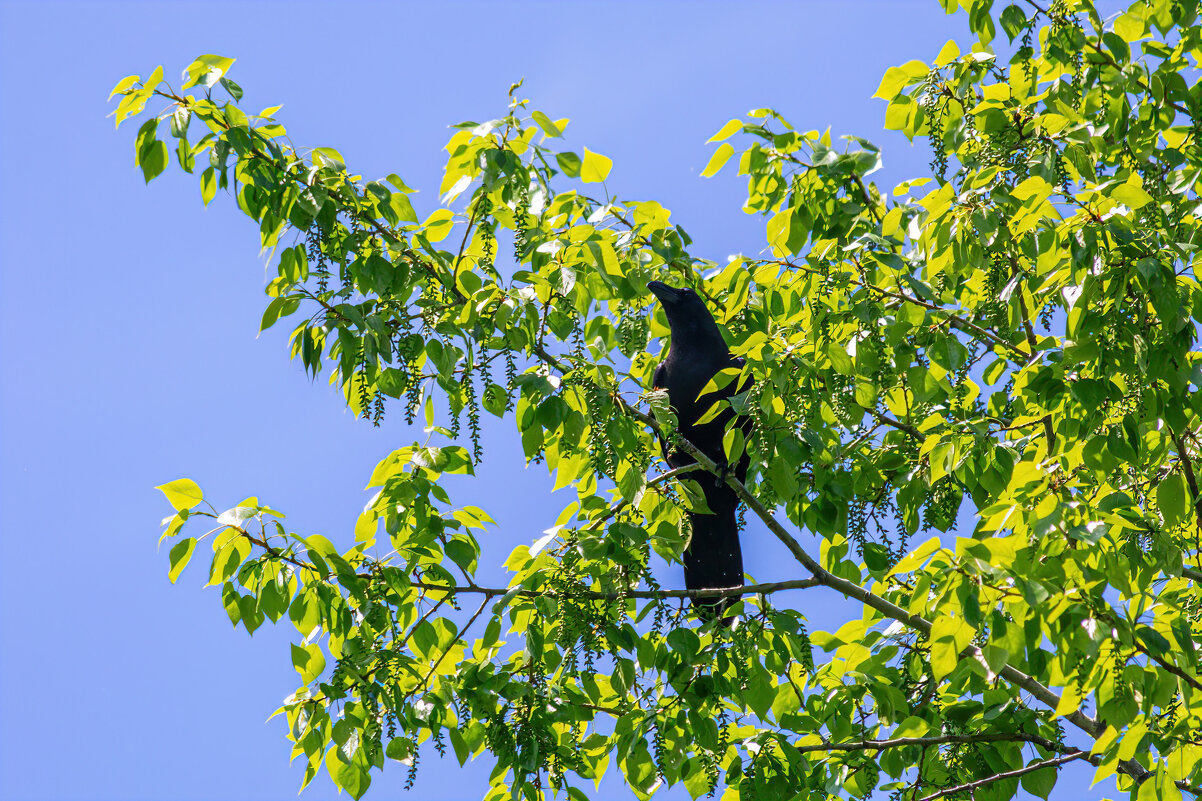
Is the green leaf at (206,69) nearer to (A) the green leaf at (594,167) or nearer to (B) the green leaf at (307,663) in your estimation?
(A) the green leaf at (594,167)

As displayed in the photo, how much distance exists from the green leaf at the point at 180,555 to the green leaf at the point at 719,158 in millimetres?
2511

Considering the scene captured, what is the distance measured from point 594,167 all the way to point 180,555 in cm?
200

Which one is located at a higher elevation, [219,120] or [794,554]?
[219,120]

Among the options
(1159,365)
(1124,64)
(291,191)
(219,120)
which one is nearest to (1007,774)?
(1159,365)

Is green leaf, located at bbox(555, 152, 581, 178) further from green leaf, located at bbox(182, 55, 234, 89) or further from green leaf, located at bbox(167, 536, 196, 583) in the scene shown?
green leaf, located at bbox(167, 536, 196, 583)

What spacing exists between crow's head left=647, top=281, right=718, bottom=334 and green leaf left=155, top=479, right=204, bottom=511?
2.37 meters

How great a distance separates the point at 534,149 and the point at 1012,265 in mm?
1895

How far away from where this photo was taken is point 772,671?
3.96 metres

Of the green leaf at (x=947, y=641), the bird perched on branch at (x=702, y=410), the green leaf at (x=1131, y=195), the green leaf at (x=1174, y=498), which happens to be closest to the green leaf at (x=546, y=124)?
the bird perched on branch at (x=702, y=410)

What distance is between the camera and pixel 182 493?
3.42m

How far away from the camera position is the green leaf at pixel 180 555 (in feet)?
11.5

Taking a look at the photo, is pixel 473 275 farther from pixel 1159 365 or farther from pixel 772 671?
pixel 1159 365

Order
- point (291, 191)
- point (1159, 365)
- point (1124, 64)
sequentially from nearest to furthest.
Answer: point (1159, 365) → point (291, 191) → point (1124, 64)

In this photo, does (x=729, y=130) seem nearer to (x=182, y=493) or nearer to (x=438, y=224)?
(x=438, y=224)
